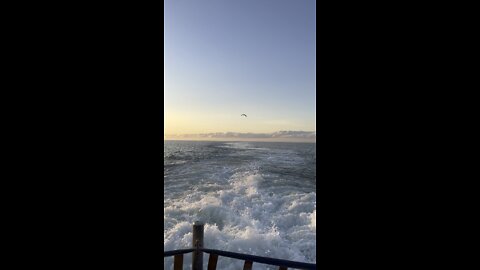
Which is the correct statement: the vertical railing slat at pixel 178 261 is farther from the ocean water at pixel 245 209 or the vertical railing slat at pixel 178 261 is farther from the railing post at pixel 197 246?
the ocean water at pixel 245 209

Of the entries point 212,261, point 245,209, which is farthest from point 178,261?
point 245,209

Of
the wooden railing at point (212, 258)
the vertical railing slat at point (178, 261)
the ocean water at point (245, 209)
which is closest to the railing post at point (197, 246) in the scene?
the wooden railing at point (212, 258)

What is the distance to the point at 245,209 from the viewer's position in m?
12.6

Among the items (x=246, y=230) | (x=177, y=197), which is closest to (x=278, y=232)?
(x=246, y=230)

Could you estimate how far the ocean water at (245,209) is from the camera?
9.89 metres

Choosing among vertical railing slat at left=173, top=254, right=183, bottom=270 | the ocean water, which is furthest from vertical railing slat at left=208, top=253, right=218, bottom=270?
the ocean water

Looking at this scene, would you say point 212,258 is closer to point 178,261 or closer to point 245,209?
point 178,261

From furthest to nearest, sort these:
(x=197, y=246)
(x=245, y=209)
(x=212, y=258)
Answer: (x=245, y=209) → (x=197, y=246) → (x=212, y=258)

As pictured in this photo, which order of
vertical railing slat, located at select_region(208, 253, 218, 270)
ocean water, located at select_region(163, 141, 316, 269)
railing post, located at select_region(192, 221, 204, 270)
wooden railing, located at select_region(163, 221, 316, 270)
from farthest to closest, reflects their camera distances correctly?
1. ocean water, located at select_region(163, 141, 316, 269)
2. railing post, located at select_region(192, 221, 204, 270)
3. vertical railing slat, located at select_region(208, 253, 218, 270)
4. wooden railing, located at select_region(163, 221, 316, 270)

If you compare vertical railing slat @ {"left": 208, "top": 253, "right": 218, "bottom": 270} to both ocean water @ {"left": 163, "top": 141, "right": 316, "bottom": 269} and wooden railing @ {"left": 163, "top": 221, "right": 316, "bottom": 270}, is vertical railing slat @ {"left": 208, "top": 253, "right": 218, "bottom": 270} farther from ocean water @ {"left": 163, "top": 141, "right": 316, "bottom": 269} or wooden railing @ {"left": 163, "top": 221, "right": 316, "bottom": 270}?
ocean water @ {"left": 163, "top": 141, "right": 316, "bottom": 269}

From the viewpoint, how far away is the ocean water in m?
9.89
